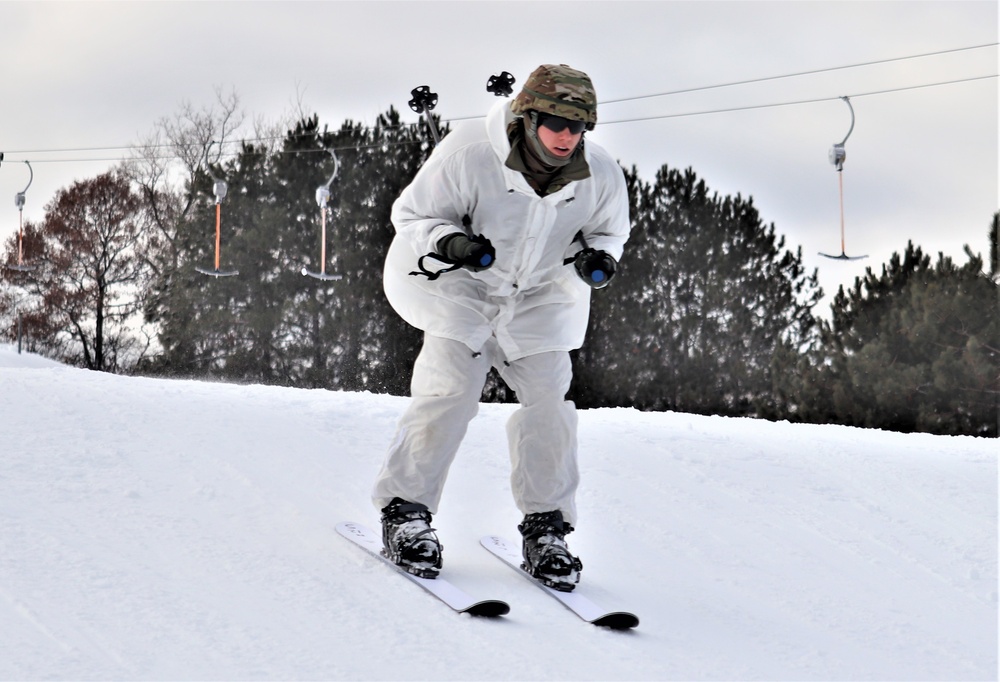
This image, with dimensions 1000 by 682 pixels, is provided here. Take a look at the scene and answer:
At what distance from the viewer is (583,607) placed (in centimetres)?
254

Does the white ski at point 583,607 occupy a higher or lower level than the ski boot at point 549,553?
lower

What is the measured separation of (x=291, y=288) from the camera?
60.8 feet

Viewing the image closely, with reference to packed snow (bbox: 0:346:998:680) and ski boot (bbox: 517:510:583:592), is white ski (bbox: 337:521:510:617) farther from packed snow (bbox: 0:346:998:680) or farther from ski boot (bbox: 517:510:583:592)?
ski boot (bbox: 517:510:583:592)

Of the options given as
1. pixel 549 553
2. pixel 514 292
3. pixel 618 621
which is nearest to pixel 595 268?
pixel 514 292

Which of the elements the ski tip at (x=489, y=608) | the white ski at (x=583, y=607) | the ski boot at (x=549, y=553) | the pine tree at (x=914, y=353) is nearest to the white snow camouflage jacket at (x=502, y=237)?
the ski boot at (x=549, y=553)

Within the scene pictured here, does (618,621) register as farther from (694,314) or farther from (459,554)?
(694,314)

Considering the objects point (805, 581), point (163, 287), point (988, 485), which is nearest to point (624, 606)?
point (805, 581)

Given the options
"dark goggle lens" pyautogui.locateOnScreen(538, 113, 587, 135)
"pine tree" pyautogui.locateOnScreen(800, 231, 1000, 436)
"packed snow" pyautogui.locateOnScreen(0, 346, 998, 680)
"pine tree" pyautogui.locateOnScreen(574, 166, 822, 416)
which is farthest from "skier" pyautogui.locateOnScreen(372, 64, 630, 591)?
"pine tree" pyautogui.locateOnScreen(574, 166, 822, 416)

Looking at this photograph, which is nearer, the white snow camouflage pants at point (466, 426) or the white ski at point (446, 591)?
the white ski at point (446, 591)

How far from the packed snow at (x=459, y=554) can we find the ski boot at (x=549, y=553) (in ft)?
0.27

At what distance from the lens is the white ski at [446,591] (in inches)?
95.1

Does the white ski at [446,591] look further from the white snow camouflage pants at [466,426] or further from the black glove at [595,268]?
the black glove at [595,268]

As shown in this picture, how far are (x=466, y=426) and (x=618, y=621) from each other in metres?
0.63

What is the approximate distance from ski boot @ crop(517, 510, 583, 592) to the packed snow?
83 millimetres
